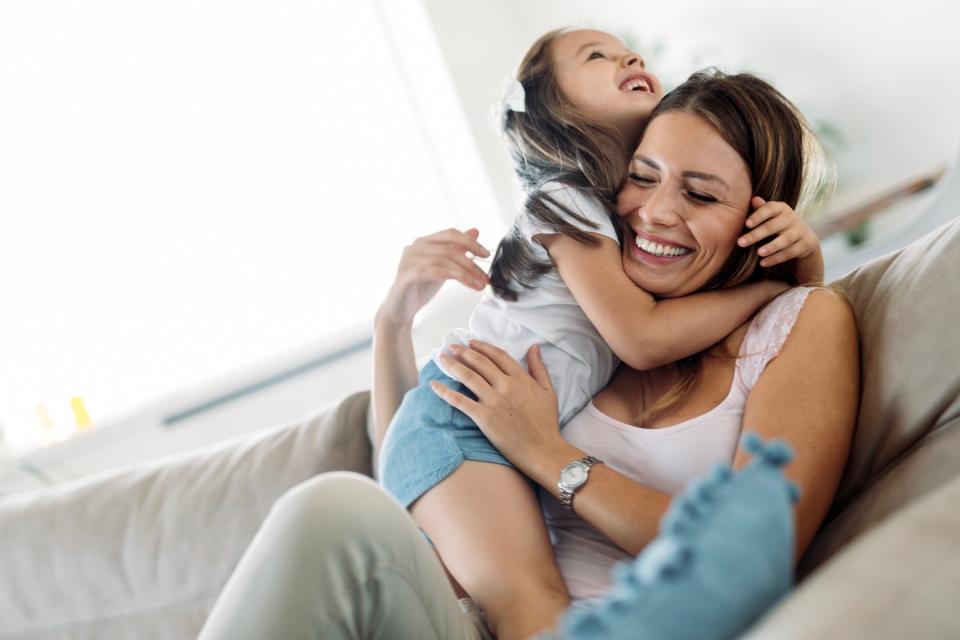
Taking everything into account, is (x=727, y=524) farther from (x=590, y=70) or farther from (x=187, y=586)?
(x=187, y=586)

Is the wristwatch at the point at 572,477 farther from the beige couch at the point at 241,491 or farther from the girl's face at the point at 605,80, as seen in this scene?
the girl's face at the point at 605,80

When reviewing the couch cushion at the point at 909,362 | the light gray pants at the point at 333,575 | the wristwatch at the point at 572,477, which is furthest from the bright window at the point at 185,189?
the light gray pants at the point at 333,575

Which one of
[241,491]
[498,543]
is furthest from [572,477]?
[241,491]

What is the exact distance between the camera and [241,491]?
5.16 feet

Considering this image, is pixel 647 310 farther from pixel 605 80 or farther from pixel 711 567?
pixel 711 567

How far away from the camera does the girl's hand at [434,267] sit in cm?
130

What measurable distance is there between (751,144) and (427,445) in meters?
0.58

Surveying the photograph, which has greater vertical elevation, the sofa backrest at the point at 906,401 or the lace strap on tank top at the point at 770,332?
the lace strap on tank top at the point at 770,332

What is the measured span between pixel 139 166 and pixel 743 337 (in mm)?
2479

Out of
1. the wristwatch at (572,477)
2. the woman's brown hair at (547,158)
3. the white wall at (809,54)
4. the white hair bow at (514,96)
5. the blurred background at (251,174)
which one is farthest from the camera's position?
the blurred background at (251,174)

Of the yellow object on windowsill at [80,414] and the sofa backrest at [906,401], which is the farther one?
the yellow object on windowsill at [80,414]

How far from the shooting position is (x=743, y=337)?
1135mm

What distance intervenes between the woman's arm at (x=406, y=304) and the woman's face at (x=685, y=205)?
0.26 m

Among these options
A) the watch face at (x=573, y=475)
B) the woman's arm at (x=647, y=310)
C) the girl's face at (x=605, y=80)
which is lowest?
the watch face at (x=573, y=475)
